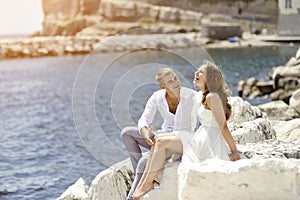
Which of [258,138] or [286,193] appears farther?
[258,138]

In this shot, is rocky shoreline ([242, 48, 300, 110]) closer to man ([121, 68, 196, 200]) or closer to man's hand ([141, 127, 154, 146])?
man ([121, 68, 196, 200])

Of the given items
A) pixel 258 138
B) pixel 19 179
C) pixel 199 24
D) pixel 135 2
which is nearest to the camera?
pixel 258 138

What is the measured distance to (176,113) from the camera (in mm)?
6133

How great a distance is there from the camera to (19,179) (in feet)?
46.3

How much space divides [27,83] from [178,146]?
34233 millimetres

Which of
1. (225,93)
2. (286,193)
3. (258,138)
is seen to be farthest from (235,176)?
(258,138)

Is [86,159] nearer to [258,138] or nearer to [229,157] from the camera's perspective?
[258,138]

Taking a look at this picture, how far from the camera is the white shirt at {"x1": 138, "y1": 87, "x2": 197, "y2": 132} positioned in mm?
6105

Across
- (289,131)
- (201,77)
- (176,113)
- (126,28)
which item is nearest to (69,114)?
(289,131)

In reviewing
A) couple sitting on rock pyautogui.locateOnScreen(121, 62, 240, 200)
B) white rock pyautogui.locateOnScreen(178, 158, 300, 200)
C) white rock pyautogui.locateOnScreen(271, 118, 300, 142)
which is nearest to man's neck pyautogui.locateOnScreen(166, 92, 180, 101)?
couple sitting on rock pyautogui.locateOnScreen(121, 62, 240, 200)

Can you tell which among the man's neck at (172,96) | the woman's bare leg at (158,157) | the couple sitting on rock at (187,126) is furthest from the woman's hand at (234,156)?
the man's neck at (172,96)

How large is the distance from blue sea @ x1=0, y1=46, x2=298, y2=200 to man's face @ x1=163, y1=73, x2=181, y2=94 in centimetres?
84

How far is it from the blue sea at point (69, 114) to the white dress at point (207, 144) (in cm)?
125

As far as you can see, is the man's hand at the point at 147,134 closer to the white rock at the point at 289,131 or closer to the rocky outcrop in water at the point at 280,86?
the white rock at the point at 289,131
